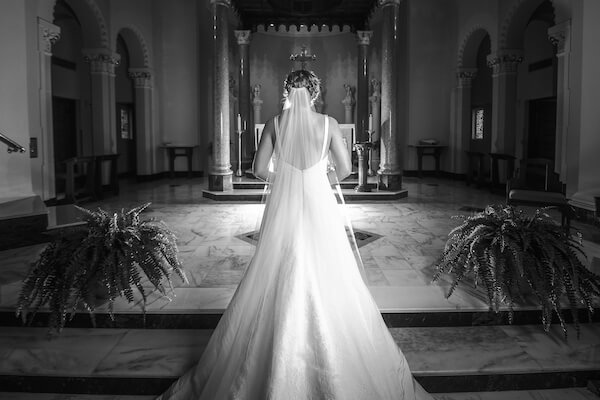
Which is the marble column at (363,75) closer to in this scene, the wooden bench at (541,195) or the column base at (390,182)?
the column base at (390,182)

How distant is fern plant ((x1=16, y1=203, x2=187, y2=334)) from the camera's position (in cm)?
317

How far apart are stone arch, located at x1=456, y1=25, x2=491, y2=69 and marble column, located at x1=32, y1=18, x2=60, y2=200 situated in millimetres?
9412

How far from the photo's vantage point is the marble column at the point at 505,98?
35.9 feet

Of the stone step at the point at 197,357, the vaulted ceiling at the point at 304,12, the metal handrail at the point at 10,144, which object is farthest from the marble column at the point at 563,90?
the metal handrail at the point at 10,144

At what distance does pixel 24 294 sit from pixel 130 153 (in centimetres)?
1297

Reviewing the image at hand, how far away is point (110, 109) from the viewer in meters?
11.4

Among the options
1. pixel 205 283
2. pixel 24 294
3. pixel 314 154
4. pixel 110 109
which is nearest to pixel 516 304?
pixel 314 154

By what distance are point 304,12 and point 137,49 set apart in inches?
171

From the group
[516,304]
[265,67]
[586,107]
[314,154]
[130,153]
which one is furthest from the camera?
[265,67]

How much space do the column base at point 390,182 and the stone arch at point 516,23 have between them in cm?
394

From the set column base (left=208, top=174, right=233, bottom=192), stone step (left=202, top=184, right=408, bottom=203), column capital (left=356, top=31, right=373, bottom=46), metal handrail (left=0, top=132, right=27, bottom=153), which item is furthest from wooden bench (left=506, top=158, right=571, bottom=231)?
column capital (left=356, top=31, right=373, bottom=46)

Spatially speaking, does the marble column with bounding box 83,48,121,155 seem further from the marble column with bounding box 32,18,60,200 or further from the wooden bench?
the wooden bench

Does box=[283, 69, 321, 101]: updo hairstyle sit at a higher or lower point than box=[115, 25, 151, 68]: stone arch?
lower

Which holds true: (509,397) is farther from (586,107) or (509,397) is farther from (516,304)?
(586,107)
